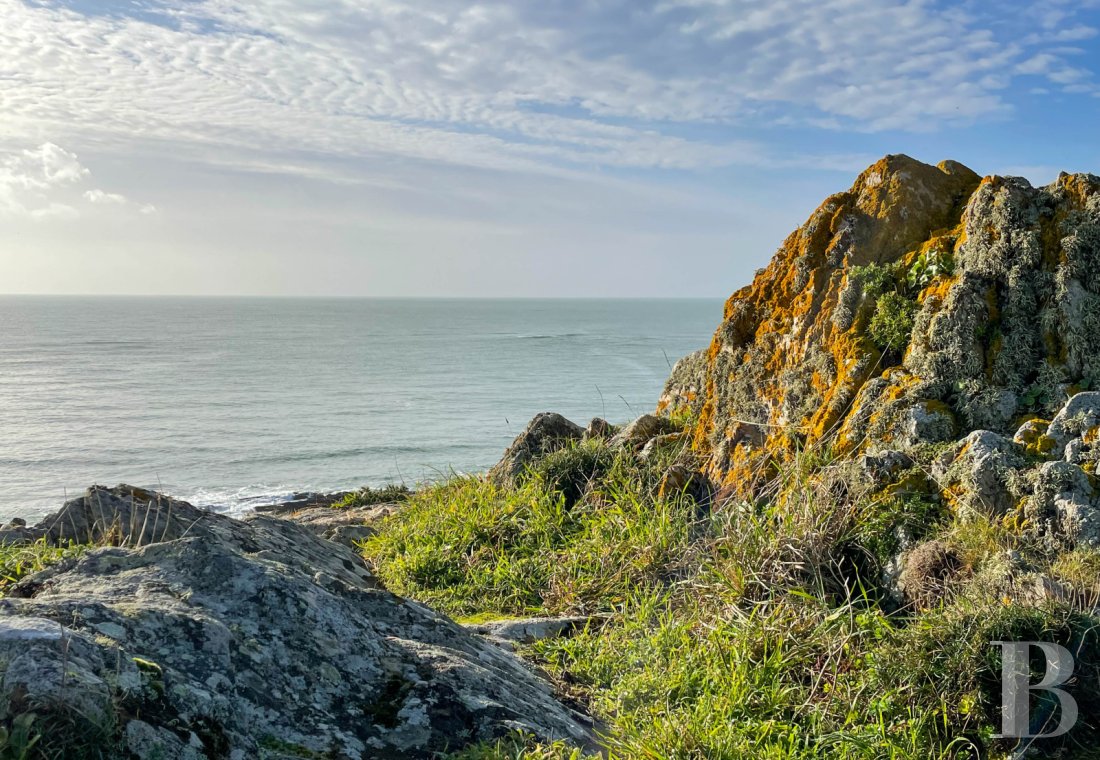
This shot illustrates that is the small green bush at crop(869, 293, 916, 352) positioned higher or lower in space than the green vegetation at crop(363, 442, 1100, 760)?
higher

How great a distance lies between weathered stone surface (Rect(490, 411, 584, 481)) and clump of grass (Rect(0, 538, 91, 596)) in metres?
5.81

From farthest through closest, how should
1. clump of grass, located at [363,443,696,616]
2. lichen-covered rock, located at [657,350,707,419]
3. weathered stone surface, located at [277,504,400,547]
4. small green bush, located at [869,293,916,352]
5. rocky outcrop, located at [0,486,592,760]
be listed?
weathered stone surface, located at [277,504,400,547] < lichen-covered rock, located at [657,350,707,419] < small green bush, located at [869,293,916,352] < clump of grass, located at [363,443,696,616] < rocky outcrop, located at [0,486,592,760]

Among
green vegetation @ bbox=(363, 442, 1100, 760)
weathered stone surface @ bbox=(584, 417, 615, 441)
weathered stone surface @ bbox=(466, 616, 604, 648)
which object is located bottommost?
weathered stone surface @ bbox=(466, 616, 604, 648)

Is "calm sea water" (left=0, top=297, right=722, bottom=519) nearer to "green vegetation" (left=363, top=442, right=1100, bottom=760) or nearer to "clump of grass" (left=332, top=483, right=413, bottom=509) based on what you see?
"green vegetation" (left=363, top=442, right=1100, bottom=760)

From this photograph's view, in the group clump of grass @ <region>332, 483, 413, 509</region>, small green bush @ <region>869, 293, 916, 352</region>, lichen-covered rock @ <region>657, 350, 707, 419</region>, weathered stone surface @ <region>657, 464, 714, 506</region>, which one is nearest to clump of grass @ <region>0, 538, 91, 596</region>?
weathered stone surface @ <region>657, 464, 714, 506</region>

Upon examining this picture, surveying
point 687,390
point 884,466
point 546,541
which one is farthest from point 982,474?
point 687,390

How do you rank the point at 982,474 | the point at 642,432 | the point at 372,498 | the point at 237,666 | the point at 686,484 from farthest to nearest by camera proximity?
the point at 372,498 → the point at 642,432 → the point at 686,484 → the point at 982,474 → the point at 237,666

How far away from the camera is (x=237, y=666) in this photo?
10.2ft

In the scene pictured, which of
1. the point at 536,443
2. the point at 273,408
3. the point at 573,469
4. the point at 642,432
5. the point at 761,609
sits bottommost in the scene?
the point at 273,408

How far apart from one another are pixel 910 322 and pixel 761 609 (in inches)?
143

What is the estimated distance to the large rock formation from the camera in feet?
21.8

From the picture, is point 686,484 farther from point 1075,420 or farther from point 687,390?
point 1075,420

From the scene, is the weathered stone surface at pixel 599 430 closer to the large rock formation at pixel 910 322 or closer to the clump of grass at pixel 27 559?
the large rock formation at pixel 910 322

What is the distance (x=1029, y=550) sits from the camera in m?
5.18
